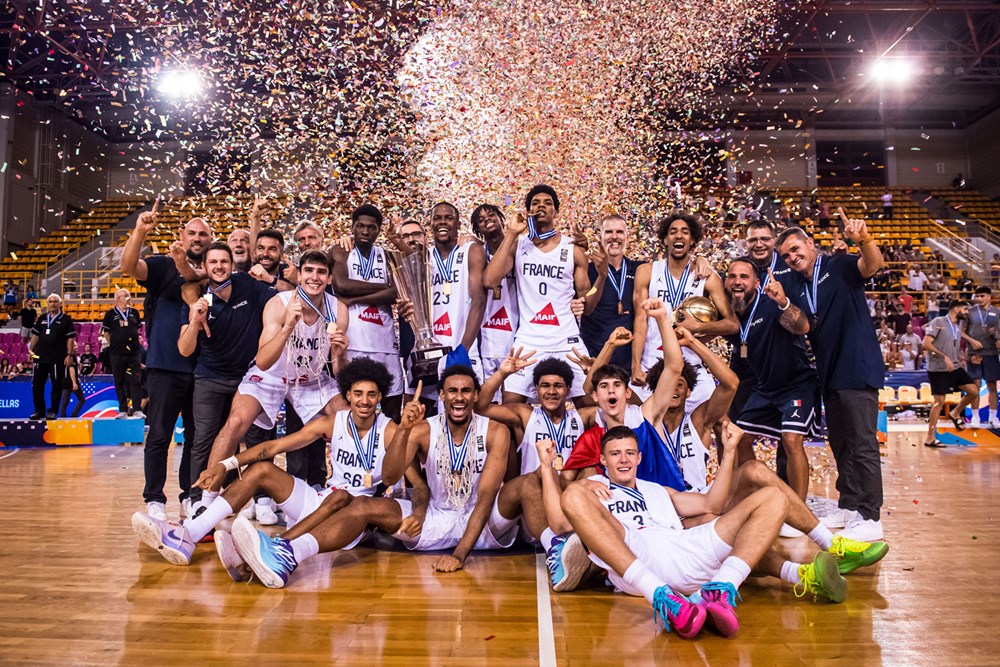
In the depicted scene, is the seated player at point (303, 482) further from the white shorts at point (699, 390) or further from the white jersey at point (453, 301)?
the white shorts at point (699, 390)

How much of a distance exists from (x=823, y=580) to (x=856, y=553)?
24.0 inches

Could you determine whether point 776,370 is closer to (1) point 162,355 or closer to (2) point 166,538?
(2) point 166,538

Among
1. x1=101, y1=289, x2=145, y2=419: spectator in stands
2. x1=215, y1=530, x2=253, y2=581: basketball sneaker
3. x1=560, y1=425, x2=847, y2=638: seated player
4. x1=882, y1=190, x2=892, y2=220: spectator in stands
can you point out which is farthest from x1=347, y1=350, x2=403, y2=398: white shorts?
x1=882, y1=190, x2=892, y2=220: spectator in stands

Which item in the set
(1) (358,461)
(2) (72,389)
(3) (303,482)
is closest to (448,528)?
(1) (358,461)

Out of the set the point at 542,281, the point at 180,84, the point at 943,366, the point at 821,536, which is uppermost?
the point at 180,84

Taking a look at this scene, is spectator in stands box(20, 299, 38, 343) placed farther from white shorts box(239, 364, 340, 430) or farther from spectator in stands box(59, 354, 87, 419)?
white shorts box(239, 364, 340, 430)

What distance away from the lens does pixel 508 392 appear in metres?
5.62

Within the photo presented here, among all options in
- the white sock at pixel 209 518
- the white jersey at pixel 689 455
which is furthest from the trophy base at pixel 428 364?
the white jersey at pixel 689 455

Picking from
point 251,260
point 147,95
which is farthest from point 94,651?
point 147,95

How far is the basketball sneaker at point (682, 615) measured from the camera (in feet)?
10.3

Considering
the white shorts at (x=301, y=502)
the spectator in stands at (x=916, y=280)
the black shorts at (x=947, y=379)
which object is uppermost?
the spectator in stands at (x=916, y=280)

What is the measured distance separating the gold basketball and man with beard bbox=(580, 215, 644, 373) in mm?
617

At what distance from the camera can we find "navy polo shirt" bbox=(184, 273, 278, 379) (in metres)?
5.73

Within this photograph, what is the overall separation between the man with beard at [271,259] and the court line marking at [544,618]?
318cm
